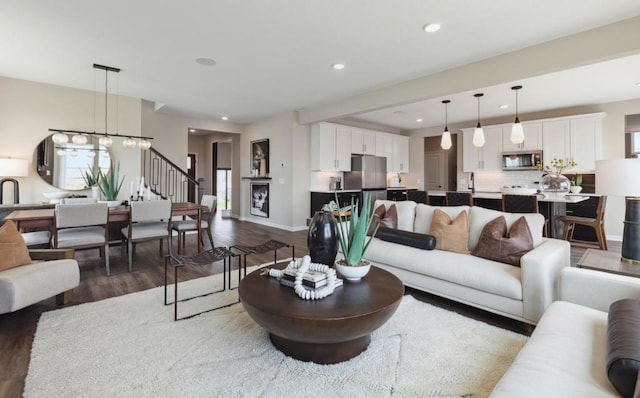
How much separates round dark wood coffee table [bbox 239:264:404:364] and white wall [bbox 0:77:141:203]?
5.09 meters

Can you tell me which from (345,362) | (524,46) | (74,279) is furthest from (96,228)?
(524,46)

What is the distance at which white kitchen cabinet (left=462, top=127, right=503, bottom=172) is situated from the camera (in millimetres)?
7246

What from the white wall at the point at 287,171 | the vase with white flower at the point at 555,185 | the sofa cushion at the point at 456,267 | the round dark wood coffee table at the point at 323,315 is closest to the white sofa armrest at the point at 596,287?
the sofa cushion at the point at 456,267

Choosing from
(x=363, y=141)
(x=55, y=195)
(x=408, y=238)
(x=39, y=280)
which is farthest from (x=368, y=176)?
(x=39, y=280)

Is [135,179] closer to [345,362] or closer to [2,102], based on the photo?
[2,102]

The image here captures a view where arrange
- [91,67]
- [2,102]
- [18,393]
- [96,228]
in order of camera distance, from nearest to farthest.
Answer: [18,393]
[96,228]
[91,67]
[2,102]

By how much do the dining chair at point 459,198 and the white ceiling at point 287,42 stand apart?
5.96 ft

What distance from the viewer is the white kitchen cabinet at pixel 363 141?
7625mm

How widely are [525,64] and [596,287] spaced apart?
9.21 ft

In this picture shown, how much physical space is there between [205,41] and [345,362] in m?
3.49

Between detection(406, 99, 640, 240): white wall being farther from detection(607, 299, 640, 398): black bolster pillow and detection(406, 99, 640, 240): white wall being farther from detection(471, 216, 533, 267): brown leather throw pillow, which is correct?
detection(607, 299, 640, 398): black bolster pillow

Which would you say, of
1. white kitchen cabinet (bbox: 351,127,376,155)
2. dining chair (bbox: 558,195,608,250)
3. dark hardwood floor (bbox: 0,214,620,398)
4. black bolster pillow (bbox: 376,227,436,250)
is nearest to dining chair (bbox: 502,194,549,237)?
dining chair (bbox: 558,195,608,250)

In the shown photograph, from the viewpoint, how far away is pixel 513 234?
2689 mm

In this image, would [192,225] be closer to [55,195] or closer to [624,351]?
[55,195]
